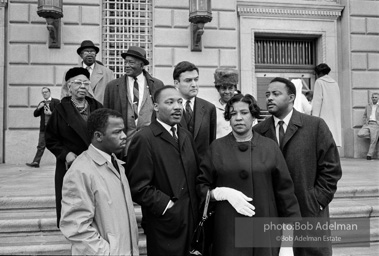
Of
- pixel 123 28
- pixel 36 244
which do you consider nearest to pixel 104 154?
pixel 36 244

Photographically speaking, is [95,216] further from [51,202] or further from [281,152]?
[51,202]

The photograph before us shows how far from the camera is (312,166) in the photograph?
3.26 metres

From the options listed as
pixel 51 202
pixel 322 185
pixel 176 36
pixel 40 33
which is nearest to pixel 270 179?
pixel 322 185

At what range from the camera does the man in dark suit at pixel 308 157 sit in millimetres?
3209

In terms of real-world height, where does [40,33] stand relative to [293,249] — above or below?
above

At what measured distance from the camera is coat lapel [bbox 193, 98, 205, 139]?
3953 mm

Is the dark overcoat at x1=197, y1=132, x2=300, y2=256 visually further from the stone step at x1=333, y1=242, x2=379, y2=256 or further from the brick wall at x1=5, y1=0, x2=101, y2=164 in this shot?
the brick wall at x1=5, y1=0, x2=101, y2=164

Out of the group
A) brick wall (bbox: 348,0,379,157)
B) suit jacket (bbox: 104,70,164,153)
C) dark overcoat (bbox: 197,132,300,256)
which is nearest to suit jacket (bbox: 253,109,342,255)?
dark overcoat (bbox: 197,132,300,256)

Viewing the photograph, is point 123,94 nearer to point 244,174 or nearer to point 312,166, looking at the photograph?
point 244,174

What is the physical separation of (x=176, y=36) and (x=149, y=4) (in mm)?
1373

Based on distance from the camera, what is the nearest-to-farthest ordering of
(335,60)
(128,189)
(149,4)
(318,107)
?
(128,189) < (318,107) < (149,4) < (335,60)

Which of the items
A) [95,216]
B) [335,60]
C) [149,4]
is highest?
[149,4]

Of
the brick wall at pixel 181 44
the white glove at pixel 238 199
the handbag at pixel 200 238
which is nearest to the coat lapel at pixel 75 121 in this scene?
the handbag at pixel 200 238

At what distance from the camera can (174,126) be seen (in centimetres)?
333
